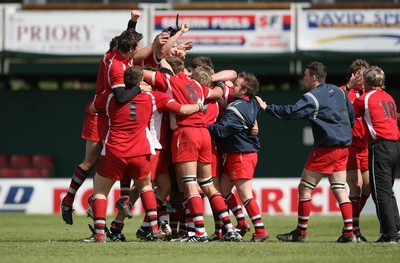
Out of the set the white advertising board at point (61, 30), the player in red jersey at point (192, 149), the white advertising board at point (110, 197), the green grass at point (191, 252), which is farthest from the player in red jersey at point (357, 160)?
the white advertising board at point (61, 30)

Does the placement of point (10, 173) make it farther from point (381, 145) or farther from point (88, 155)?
point (381, 145)

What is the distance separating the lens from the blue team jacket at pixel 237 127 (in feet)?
42.5

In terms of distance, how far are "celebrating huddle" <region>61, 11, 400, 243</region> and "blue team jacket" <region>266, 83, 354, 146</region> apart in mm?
12

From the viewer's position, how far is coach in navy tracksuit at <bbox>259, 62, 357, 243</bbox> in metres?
12.7

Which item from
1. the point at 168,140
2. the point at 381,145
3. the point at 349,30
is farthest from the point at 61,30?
the point at 381,145

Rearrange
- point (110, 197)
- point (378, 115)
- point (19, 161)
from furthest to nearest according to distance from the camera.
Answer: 1. point (19, 161)
2. point (110, 197)
3. point (378, 115)

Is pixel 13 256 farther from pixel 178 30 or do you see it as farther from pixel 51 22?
pixel 51 22

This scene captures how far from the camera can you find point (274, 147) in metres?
28.4

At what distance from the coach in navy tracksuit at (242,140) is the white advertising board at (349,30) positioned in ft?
40.5

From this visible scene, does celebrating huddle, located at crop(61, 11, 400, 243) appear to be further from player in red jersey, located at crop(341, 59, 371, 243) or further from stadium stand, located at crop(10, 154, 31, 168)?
stadium stand, located at crop(10, 154, 31, 168)

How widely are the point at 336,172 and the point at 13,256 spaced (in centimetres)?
432

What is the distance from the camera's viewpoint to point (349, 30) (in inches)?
997

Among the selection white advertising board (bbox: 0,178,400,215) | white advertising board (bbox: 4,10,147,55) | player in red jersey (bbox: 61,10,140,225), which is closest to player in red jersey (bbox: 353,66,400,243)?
player in red jersey (bbox: 61,10,140,225)

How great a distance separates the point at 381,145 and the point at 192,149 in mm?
2350
